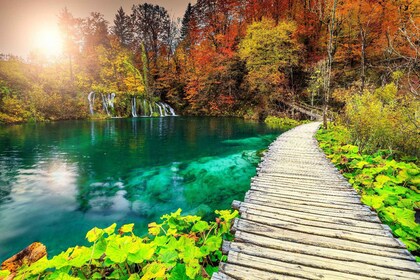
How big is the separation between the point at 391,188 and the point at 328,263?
3.15m

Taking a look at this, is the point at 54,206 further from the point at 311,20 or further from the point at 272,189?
the point at 311,20

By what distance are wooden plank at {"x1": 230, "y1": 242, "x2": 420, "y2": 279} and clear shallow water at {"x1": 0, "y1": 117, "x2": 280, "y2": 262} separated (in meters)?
2.81

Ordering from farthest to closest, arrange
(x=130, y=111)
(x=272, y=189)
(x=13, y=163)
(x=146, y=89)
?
(x=146, y=89), (x=130, y=111), (x=13, y=163), (x=272, y=189)

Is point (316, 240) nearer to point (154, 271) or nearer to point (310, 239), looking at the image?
point (310, 239)

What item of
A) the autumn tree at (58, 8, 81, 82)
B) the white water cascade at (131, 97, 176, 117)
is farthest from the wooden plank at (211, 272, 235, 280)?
the autumn tree at (58, 8, 81, 82)

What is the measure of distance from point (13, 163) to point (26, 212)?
507cm

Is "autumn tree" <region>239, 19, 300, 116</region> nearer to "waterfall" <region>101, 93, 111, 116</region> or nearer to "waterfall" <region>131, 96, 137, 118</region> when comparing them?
"waterfall" <region>131, 96, 137, 118</region>

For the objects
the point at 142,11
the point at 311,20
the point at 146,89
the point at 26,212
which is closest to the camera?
the point at 26,212

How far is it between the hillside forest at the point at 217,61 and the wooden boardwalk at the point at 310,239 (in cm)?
1356

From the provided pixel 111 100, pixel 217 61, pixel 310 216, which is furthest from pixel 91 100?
pixel 310 216

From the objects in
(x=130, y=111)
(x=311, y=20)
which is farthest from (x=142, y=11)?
(x=311, y=20)

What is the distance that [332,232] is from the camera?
2.95 meters

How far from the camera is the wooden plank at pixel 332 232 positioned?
9.03ft

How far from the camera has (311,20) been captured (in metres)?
24.8
